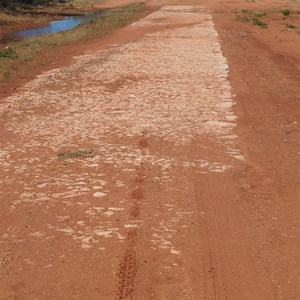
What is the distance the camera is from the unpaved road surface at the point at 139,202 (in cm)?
534

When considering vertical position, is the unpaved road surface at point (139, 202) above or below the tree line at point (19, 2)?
above

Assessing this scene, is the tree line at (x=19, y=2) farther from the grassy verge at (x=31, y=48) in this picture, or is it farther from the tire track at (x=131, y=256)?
the tire track at (x=131, y=256)

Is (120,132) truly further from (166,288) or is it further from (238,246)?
(166,288)

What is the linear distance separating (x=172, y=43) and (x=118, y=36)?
484 centimetres

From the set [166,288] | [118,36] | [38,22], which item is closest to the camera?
[166,288]

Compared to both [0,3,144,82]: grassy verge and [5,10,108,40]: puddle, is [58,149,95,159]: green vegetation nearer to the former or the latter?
[0,3,144,82]: grassy verge

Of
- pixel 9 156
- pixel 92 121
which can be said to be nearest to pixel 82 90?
pixel 92 121

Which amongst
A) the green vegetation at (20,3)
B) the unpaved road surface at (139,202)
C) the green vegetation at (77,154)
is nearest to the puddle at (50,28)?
the green vegetation at (20,3)

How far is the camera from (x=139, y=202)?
701 cm

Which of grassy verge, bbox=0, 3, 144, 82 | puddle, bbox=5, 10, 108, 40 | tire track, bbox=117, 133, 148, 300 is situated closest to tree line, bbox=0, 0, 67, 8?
puddle, bbox=5, 10, 108, 40

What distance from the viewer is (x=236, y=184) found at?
7.62 meters

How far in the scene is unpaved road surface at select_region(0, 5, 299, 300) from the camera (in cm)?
534

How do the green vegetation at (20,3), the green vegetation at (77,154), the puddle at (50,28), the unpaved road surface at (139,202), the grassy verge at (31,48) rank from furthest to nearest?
the green vegetation at (20,3) < the puddle at (50,28) < the grassy verge at (31,48) < the green vegetation at (77,154) < the unpaved road surface at (139,202)

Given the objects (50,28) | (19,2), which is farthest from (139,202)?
(19,2)
